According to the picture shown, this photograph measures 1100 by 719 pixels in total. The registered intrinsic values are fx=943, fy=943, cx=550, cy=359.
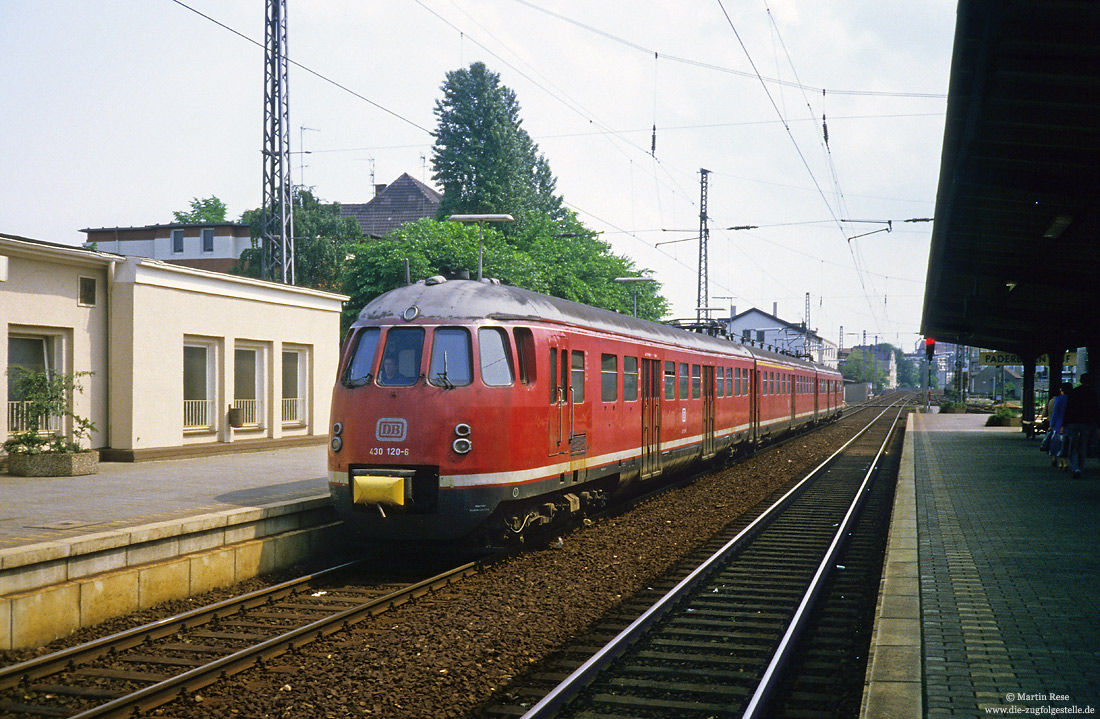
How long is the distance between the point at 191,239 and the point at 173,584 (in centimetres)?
5184

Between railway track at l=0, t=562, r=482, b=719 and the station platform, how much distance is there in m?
4.11

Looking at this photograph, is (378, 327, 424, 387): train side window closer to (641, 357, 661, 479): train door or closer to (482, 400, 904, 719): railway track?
(482, 400, 904, 719): railway track

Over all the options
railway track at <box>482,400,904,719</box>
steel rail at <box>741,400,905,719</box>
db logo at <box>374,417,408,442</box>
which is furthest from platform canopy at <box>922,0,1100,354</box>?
db logo at <box>374,417,408,442</box>

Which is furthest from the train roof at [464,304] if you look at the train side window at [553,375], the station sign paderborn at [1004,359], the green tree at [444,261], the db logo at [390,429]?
the station sign paderborn at [1004,359]

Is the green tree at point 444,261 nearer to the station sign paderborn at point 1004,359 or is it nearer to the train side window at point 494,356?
the station sign paderborn at point 1004,359

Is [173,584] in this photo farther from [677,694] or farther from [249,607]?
[677,694]

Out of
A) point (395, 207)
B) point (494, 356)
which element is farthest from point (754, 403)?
point (395, 207)

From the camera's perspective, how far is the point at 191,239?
5631cm

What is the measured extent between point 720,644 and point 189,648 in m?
4.01

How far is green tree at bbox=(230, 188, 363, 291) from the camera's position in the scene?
47.0 metres

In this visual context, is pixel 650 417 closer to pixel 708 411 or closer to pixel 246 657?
pixel 708 411

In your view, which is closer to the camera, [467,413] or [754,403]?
[467,413]

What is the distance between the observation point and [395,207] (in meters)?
68.6

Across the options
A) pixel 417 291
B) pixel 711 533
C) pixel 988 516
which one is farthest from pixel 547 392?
pixel 988 516
